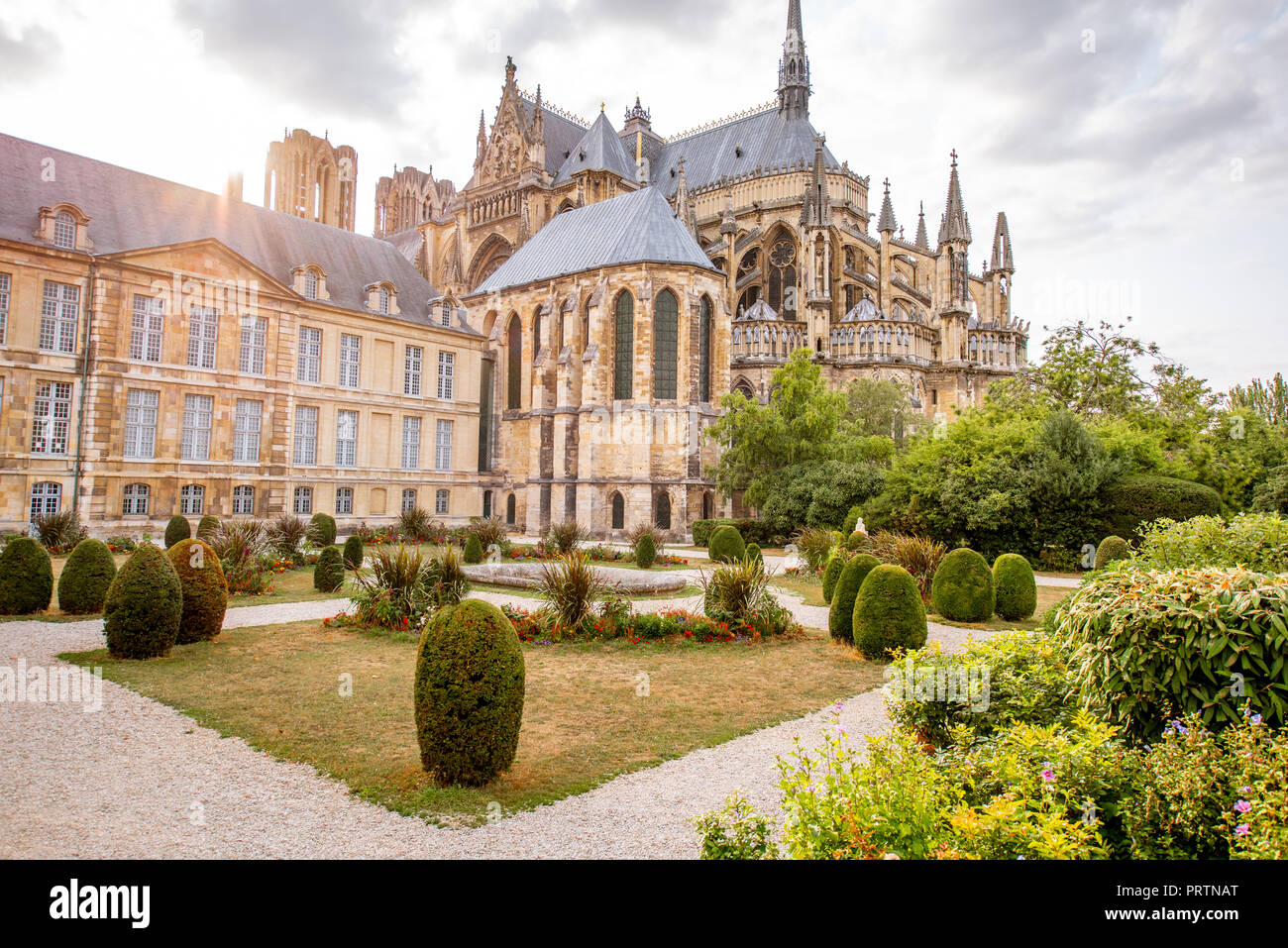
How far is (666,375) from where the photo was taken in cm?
3556

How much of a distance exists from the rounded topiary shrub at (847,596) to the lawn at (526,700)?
34cm

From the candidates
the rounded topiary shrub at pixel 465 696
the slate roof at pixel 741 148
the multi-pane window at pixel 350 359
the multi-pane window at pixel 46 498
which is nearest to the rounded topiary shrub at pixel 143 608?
the rounded topiary shrub at pixel 465 696

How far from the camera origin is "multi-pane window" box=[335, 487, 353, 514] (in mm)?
32094

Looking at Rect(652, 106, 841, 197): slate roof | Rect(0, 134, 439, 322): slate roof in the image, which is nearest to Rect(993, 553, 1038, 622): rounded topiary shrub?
Rect(0, 134, 439, 322): slate roof

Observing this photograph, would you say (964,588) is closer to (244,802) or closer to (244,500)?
(244,802)

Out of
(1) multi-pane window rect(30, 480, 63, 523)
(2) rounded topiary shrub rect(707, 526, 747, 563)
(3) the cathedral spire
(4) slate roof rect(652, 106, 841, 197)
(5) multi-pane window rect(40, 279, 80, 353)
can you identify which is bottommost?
(2) rounded topiary shrub rect(707, 526, 747, 563)

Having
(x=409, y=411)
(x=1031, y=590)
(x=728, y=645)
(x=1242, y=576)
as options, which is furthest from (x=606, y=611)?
(x=409, y=411)

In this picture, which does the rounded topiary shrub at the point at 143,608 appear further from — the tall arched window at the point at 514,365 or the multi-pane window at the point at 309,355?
the tall arched window at the point at 514,365

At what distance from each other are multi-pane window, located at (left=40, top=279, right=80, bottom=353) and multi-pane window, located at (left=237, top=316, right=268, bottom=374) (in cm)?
529

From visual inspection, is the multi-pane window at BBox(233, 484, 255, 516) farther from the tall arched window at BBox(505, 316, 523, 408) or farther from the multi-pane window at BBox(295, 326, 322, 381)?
the tall arched window at BBox(505, 316, 523, 408)

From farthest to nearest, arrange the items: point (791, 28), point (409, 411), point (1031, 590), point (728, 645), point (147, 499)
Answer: point (791, 28) < point (409, 411) < point (147, 499) < point (1031, 590) < point (728, 645)

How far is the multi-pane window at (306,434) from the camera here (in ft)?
102
